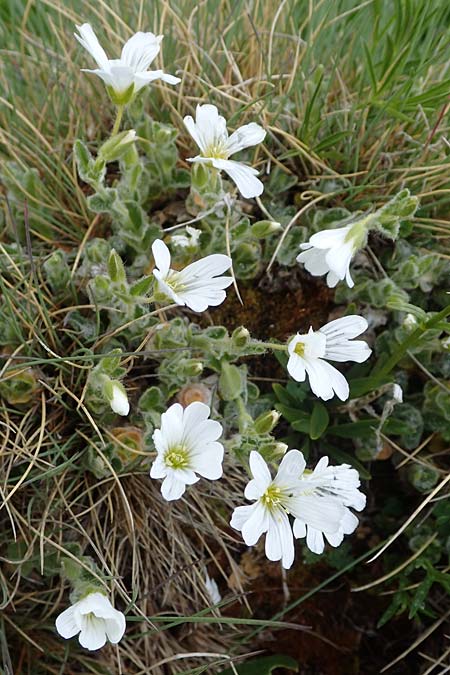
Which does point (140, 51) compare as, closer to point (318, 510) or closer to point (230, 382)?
point (230, 382)

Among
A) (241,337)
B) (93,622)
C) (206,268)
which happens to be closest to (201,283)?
(206,268)

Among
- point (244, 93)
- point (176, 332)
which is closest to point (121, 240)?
point (176, 332)

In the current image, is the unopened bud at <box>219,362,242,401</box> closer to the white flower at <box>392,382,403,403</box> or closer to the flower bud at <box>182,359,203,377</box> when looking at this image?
the flower bud at <box>182,359,203,377</box>

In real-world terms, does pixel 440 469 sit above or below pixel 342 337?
below

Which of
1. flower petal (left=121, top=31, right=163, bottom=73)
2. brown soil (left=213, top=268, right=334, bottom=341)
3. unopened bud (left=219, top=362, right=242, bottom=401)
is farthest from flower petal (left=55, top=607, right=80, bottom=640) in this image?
flower petal (left=121, top=31, right=163, bottom=73)

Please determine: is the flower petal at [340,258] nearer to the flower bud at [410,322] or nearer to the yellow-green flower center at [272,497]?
the flower bud at [410,322]

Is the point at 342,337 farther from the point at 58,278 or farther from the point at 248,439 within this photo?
the point at 58,278
